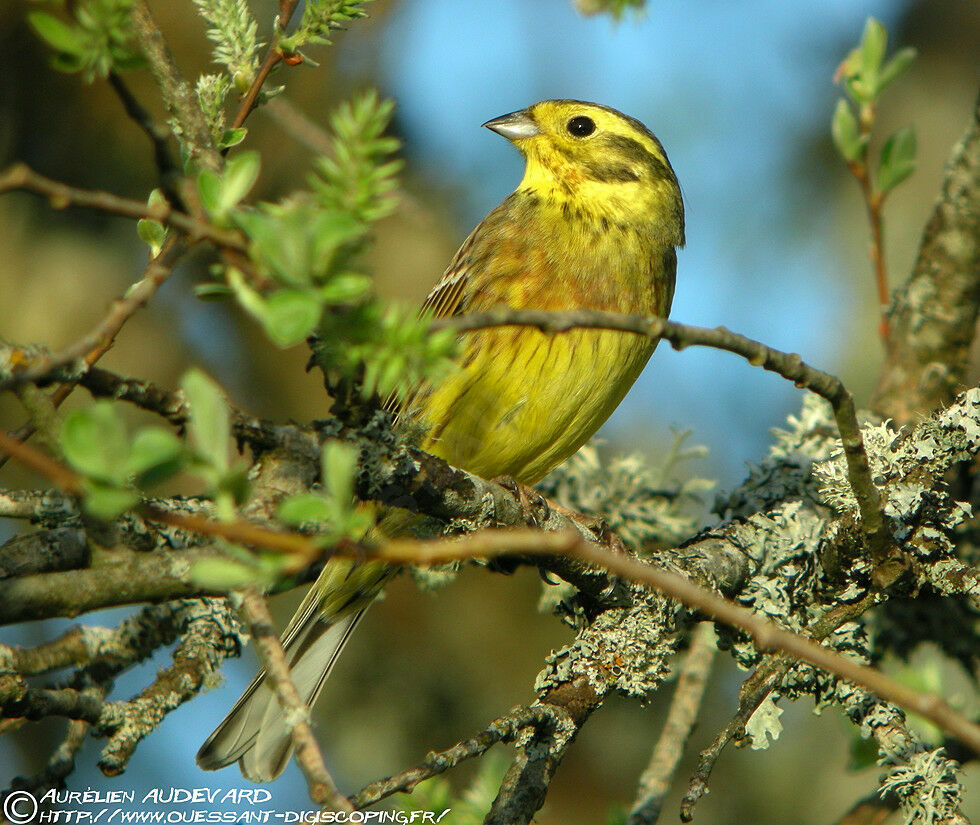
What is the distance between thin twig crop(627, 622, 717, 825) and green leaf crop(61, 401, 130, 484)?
67.1 inches

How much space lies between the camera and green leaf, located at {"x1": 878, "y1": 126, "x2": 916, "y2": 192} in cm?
324

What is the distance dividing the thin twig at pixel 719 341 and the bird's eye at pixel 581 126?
2374mm

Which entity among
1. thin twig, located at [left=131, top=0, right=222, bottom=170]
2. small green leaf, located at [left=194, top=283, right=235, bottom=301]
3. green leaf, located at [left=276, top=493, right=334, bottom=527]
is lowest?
green leaf, located at [left=276, top=493, right=334, bottom=527]

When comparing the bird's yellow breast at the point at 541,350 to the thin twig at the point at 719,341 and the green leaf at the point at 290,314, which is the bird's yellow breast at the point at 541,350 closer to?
the thin twig at the point at 719,341

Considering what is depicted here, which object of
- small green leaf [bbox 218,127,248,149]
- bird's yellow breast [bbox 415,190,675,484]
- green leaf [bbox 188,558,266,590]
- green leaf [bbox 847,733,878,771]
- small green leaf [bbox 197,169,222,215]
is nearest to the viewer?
green leaf [bbox 188,558,266,590]

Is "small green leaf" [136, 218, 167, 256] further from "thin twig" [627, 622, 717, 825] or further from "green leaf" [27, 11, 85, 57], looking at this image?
"thin twig" [627, 622, 717, 825]

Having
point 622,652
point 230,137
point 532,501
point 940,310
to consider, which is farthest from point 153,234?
point 940,310

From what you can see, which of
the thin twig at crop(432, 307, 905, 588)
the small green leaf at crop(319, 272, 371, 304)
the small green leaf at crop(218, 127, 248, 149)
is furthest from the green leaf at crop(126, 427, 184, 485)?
the small green leaf at crop(218, 127, 248, 149)

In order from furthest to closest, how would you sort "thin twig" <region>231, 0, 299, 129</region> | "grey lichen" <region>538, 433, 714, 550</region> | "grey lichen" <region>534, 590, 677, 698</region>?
1. "grey lichen" <region>538, 433, 714, 550</region>
2. "grey lichen" <region>534, 590, 677, 698</region>
3. "thin twig" <region>231, 0, 299, 129</region>

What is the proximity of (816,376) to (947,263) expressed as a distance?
2.50 metres

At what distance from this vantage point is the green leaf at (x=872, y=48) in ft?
10.6

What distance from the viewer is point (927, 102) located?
5.85 metres

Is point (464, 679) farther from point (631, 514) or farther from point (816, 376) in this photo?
point (816, 376)

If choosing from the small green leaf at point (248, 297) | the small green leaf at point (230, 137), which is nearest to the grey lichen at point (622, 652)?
the small green leaf at point (230, 137)
